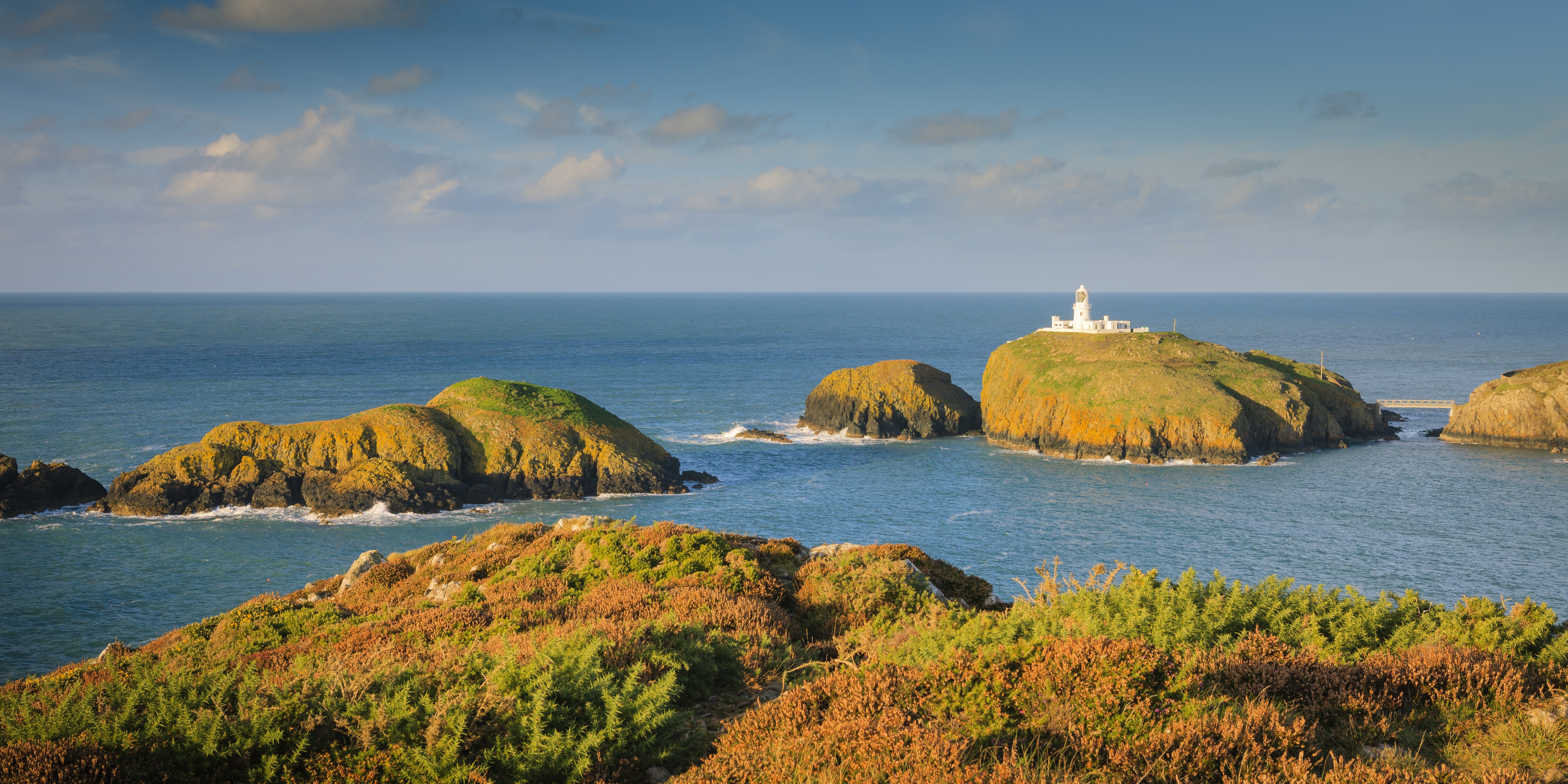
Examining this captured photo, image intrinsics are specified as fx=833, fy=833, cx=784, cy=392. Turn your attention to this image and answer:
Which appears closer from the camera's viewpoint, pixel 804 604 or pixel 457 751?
pixel 457 751

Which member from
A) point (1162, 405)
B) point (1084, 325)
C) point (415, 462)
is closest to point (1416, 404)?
point (1084, 325)

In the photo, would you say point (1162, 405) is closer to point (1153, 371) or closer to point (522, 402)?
point (1153, 371)

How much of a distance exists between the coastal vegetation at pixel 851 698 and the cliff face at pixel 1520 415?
217 ft

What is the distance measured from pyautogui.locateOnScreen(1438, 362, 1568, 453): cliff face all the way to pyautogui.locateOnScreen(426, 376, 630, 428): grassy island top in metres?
63.2

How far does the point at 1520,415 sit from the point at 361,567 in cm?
7759

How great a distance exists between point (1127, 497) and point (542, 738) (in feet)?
154

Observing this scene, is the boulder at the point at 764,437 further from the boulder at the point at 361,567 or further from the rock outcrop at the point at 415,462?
the boulder at the point at 361,567

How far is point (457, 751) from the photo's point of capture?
22.4ft

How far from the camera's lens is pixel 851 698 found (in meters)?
7.20

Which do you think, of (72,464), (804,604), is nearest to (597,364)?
(72,464)

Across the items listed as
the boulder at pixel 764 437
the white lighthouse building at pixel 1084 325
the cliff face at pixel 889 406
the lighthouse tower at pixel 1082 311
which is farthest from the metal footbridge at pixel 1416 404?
the boulder at pixel 764 437

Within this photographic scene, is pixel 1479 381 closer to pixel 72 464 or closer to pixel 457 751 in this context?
pixel 457 751

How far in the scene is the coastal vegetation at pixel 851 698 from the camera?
21.1ft

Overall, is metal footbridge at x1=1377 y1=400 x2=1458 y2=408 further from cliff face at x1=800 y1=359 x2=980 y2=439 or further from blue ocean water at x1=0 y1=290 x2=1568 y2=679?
cliff face at x1=800 y1=359 x2=980 y2=439
